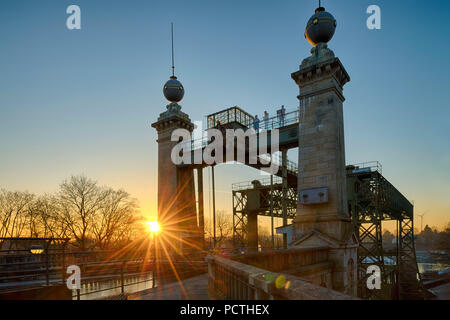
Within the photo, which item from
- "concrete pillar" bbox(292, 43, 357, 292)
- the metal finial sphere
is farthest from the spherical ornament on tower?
the metal finial sphere

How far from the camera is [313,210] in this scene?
56.3ft

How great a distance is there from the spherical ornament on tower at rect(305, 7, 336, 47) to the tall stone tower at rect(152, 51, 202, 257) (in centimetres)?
1289

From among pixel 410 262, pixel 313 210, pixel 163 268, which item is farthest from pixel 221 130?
pixel 410 262

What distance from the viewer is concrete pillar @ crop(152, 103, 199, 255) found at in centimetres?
2485

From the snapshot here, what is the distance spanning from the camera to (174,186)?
25.5 meters

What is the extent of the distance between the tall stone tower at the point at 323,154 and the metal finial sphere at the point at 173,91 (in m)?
12.1

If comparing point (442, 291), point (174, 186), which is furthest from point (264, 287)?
point (442, 291)

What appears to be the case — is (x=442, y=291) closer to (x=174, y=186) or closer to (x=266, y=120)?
(x=266, y=120)

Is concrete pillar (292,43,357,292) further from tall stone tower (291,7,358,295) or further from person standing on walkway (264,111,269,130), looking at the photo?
person standing on walkway (264,111,269,130)

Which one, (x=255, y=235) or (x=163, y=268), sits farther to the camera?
(x=255, y=235)
